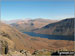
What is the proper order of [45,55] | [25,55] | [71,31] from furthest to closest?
[71,31] → [45,55] → [25,55]

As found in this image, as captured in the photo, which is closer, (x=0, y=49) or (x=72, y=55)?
(x=72, y=55)

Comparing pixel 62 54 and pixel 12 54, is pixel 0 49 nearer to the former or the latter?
pixel 12 54

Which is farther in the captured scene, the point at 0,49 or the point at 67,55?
the point at 0,49

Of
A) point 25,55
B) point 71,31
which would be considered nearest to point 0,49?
point 25,55

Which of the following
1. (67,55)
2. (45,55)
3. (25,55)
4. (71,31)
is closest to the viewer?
(67,55)

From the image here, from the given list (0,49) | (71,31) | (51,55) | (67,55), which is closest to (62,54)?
(67,55)

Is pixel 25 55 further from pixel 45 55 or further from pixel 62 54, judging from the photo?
pixel 62 54

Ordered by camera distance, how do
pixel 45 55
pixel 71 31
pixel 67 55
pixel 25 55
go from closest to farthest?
pixel 67 55
pixel 25 55
pixel 45 55
pixel 71 31
